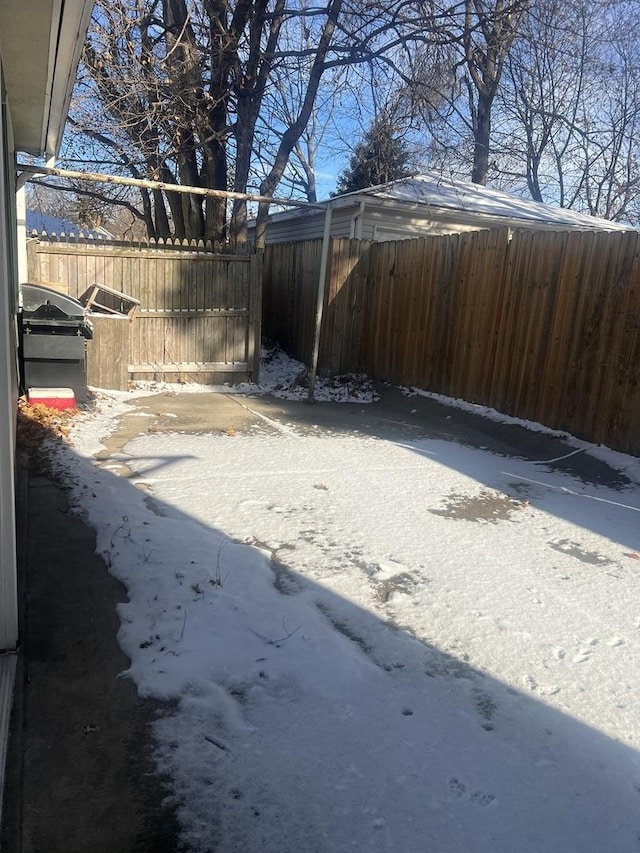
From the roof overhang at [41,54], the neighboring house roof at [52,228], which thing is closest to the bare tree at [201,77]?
the neighboring house roof at [52,228]

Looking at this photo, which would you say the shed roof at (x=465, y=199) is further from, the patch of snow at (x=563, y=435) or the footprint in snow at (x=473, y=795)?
the footprint in snow at (x=473, y=795)

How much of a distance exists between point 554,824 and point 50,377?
22.1ft

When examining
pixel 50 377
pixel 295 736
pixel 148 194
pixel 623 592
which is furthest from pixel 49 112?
pixel 148 194

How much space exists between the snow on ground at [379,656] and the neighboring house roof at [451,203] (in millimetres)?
8523

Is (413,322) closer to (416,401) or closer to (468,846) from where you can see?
(416,401)

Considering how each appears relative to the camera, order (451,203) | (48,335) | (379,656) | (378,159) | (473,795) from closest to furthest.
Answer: (473,795), (379,656), (48,335), (451,203), (378,159)

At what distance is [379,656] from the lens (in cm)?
293

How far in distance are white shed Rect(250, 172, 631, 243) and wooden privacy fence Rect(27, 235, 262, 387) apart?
8.56ft

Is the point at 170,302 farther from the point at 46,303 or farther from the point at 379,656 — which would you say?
the point at 379,656

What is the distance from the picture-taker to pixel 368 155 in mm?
16953

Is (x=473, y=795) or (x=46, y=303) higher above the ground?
(x=46, y=303)

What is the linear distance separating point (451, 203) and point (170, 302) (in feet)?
23.0

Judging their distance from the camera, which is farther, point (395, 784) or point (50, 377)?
point (50, 377)

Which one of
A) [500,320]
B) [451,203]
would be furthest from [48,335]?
[451,203]
